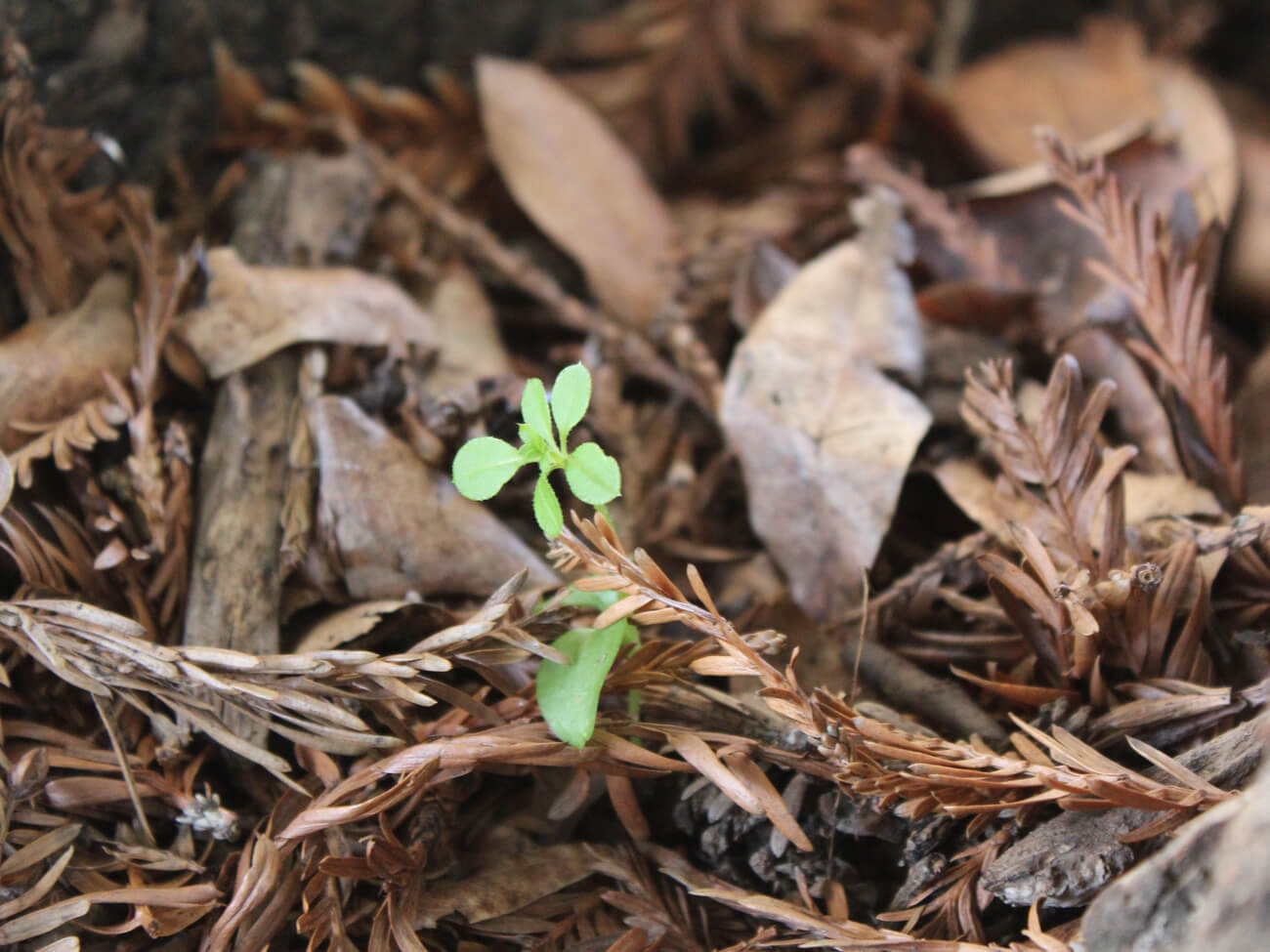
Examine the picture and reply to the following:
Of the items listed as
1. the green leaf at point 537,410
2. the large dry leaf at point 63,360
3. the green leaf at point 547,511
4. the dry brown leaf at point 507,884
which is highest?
the green leaf at point 537,410

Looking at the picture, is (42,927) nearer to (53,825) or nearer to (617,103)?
(53,825)

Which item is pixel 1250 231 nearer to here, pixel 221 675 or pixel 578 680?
pixel 578 680

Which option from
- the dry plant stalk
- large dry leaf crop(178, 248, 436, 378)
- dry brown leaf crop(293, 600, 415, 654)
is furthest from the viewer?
large dry leaf crop(178, 248, 436, 378)

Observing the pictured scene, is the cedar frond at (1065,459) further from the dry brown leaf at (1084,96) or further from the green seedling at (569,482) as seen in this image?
the dry brown leaf at (1084,96)

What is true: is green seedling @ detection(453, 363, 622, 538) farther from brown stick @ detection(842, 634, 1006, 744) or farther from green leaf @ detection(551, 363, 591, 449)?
brown stick @ detection(842, 634, 1006, 744)

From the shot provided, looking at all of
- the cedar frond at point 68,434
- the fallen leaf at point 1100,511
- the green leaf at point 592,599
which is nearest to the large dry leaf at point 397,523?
the green leaf at point 592,599

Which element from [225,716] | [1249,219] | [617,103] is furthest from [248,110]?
[1249,219]

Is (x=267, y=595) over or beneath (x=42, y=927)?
over

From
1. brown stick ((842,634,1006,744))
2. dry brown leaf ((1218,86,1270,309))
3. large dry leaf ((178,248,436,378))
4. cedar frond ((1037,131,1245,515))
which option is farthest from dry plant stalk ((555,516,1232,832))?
dry brown leaf ((1218,86,1270,309))
